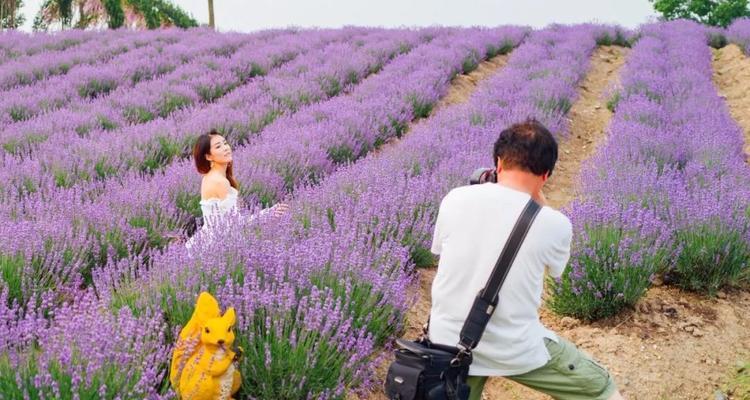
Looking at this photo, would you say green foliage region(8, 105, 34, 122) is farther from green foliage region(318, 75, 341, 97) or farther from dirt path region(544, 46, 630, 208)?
dirt path region(544, 46, 630, 208)

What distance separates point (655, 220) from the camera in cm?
390

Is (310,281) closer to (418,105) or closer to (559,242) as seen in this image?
(559,242)

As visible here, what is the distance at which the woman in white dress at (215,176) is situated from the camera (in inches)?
168

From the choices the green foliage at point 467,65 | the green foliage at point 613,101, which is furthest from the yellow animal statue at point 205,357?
the green foliage at point 467,65

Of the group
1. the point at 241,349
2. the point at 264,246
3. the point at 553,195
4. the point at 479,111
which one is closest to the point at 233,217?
the point at 264,246

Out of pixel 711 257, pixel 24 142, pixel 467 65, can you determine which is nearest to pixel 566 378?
pixel 711 257

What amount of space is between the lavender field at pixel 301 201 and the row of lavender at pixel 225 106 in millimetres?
35

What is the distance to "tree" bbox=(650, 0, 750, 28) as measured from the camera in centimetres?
2617

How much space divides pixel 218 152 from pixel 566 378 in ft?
8.76

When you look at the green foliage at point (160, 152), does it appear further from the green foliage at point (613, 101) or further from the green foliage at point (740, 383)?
the green foliage at point (613, 101)

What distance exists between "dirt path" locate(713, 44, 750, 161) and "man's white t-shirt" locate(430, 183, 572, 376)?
5.93 metres

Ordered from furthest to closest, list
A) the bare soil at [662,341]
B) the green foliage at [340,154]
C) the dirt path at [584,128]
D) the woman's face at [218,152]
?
the dirt path at [584,128], the green foliage at [340,154], the woman's face at [218,152], the bare soil at [662,341]

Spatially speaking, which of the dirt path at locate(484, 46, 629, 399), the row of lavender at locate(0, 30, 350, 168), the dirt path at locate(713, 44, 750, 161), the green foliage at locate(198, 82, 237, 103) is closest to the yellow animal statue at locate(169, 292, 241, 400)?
the dirt path at locate(484, 46, 629, 399)

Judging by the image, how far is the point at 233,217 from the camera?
11.1ft
